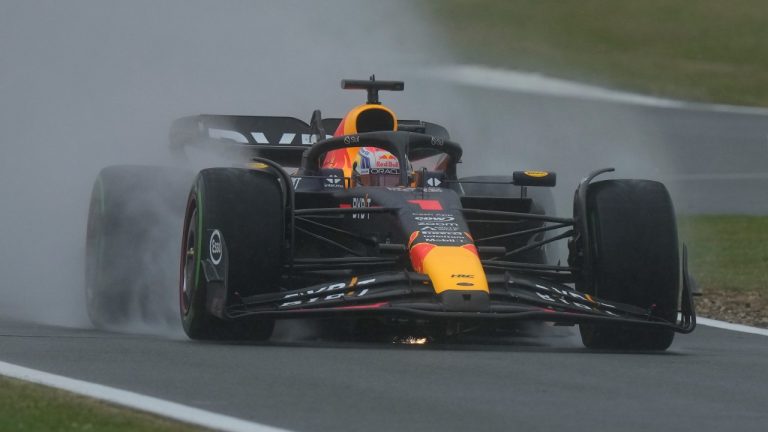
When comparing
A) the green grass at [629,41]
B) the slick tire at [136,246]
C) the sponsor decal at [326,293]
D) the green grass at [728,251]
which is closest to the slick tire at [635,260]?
the sponsor decal at [326,293]

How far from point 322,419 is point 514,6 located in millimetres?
28775

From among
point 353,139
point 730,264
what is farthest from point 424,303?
point 730,264

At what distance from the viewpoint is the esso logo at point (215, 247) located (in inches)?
361

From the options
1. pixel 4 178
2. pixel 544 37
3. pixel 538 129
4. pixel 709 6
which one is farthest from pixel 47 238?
pixel 709 6

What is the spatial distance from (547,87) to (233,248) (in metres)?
19.3

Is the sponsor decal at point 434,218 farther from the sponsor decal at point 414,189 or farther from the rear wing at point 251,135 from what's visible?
the rear wing at point 251,135

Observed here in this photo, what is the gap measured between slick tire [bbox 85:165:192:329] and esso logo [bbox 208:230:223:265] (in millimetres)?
1710

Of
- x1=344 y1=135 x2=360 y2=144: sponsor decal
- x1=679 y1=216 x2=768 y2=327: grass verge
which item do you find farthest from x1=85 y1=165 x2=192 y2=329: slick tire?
x1=679 y1=216 x2=768 y2=327: grass verge

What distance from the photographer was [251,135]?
13.0m

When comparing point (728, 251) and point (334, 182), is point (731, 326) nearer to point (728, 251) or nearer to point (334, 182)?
point (334, 182)

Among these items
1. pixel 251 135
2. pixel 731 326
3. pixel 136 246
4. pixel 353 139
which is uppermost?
pixel 353 139

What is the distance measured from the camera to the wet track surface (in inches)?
258

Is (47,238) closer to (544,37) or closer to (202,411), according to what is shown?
(202,411)

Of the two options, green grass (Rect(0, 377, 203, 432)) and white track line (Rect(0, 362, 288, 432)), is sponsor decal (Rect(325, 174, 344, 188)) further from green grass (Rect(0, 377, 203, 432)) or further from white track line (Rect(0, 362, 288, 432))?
green grass (Rect(0, 377, 203, 432))
